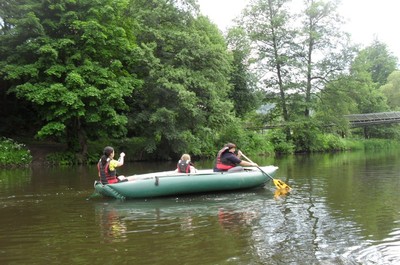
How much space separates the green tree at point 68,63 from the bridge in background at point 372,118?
27.6 meters

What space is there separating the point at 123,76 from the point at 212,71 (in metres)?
5.06

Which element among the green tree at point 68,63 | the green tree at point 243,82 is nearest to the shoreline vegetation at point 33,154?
the green tree at point 68,63

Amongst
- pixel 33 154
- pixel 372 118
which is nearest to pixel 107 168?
pixel 33 154

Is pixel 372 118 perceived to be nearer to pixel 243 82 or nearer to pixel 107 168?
pixel 243 82

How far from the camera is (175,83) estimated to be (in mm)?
22031

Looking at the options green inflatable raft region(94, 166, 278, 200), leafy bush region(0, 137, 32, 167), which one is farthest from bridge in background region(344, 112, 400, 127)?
green inflatable raft region(94, 166, 278, 200)

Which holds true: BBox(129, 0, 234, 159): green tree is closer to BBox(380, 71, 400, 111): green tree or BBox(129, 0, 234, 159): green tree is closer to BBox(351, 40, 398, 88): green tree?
BBox(380, 71, 400, 111): green tree

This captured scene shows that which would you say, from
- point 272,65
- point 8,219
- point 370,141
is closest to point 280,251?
point 8,219

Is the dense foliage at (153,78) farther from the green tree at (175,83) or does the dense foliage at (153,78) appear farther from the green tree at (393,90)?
the green tree at (393,90)

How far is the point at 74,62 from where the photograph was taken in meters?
21.2

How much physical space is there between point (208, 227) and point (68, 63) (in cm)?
1613

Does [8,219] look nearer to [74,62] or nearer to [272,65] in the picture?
[74,62]

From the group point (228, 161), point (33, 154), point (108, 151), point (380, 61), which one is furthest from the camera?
point (380, 61)

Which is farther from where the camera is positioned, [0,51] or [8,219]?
[0,51]
